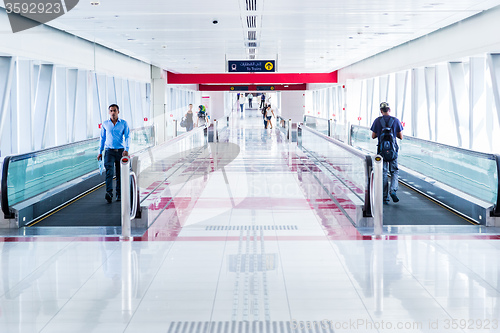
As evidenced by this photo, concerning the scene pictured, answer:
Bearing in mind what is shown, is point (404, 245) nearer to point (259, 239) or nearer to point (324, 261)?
point (324, 261)

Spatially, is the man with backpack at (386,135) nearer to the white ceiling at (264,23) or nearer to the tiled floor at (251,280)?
the tiled floor at (251,280)

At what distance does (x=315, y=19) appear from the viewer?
41.1 ft

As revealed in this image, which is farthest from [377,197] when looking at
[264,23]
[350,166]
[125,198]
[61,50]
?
[61,50]

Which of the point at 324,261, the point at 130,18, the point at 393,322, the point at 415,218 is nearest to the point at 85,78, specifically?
the point at 130,18

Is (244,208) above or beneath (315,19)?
beneath

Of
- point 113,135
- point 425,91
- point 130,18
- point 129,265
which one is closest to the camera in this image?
point 129,265

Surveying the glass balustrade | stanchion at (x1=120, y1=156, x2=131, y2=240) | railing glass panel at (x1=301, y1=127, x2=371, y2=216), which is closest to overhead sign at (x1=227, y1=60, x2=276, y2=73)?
railing glass panel at (x1=301, y1=127, x2=371, y2=216)

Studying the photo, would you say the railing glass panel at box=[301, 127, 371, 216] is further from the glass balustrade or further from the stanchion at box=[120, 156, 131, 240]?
the glass balustrade

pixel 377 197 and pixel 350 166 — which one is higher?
pixel 350 166

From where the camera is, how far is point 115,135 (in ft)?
33.3

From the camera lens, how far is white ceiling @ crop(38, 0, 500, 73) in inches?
419

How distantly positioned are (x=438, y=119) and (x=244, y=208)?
10893mm

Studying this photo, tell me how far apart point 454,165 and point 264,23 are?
17.2 ft

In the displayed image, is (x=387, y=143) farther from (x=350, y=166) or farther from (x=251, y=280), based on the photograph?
(x=251, y=280)
